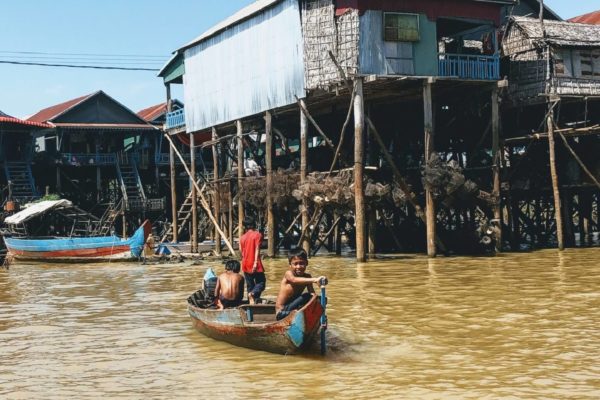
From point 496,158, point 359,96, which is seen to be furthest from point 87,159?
point 496,158

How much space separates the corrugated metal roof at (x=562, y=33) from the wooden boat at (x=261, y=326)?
18.7m

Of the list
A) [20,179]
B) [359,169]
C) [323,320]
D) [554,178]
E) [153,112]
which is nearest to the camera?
[323,320]

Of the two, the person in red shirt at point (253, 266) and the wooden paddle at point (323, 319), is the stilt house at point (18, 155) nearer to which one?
the person in red shirt at point (253, 266)

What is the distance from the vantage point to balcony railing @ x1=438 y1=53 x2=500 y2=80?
2572cm

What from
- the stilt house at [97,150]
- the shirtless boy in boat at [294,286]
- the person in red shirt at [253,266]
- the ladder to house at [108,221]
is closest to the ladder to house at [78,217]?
the ladder to house at [108,221]

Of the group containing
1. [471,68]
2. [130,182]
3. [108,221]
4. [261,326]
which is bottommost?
[261,326]

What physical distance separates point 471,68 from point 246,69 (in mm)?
8171

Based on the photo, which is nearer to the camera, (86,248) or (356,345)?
(356,345)

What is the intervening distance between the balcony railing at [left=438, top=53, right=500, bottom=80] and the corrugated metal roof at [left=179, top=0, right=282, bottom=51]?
5.92 metres

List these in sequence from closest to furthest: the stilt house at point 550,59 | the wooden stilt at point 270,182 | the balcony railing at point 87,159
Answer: the stilt house at point 550,59 < the wooden stilt at point 270,182 < the balcony railing at point 87,159

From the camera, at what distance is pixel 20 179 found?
151 ft

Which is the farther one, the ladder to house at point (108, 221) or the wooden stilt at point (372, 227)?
the ladder to house at point (108, 221)

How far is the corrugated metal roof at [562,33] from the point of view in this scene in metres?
27.7

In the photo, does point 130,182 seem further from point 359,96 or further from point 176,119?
point 359,96
